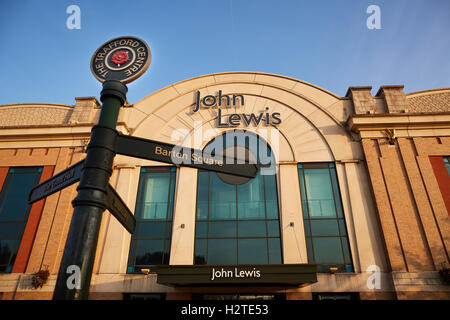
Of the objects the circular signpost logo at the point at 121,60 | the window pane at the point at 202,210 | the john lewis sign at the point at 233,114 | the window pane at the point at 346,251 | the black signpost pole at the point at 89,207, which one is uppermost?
the john lewis sign at the point at 233,114

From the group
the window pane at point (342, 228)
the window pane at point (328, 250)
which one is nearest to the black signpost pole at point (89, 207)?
the window pane at point (328, 250)

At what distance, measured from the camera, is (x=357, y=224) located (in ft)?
45.4

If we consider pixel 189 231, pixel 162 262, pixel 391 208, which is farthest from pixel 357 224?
pixel 162 262

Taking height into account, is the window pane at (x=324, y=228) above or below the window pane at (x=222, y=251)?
above

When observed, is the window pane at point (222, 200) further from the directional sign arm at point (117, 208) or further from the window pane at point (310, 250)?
the directional sign arm at point (117, 208)

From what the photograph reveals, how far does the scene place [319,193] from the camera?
14.9 m

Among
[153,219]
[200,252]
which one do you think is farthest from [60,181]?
[153,219]

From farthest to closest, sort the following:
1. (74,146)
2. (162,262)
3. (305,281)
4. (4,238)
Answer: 1. (74,146)
2. (4,238)
3. (162,262)
4. (305,281)

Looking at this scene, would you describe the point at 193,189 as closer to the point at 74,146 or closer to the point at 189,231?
the point at 189,231

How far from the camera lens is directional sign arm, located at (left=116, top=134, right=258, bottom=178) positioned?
365 centimetres

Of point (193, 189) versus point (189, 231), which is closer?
point (189, 231)

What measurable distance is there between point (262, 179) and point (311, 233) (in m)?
3.61

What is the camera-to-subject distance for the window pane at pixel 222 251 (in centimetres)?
1364

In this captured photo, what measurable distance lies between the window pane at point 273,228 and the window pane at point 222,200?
1.80 meters
